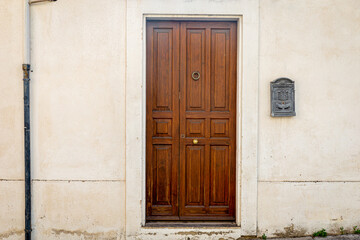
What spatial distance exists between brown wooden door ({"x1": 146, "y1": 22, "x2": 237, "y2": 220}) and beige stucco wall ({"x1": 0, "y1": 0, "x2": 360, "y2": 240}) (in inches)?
8.1

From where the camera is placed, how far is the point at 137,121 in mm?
4621

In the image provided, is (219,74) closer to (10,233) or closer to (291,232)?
(291,232)

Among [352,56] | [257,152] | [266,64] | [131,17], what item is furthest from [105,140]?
[352,56]

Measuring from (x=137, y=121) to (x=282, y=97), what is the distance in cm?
202

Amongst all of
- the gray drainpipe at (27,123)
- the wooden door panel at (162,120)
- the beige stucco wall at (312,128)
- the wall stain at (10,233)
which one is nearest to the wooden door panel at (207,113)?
the wooden door panel at (162,120)

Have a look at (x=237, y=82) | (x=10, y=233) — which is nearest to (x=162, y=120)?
(x=237, y=82)

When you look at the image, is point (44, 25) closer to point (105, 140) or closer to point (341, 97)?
point (105, 140)

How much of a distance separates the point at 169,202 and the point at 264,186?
1368mm

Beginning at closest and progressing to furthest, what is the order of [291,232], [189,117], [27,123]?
[27,123] < [291,232] < [189,117]

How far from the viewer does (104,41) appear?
182 inches

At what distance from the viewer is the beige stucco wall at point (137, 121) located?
460cm

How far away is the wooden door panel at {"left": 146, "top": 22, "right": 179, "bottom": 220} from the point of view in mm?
4770

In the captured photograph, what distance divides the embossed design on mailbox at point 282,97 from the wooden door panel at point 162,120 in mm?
1344

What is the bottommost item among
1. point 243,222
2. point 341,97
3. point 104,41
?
point 243,222
